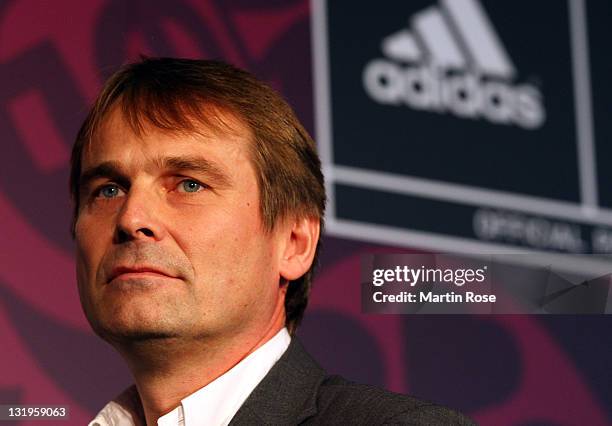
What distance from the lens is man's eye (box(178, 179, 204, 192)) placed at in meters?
1.48

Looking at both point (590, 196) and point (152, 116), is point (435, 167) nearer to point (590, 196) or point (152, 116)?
point (590, 196)

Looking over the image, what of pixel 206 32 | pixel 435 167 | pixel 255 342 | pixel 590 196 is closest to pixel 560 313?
pixel 590 196

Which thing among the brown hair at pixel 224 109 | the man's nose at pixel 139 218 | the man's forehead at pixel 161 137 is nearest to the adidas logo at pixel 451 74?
the brown hair at pixel 224 109

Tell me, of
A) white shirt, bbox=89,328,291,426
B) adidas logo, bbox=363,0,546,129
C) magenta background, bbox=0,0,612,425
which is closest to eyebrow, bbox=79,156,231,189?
white shirt, bbox=89,328,291,426

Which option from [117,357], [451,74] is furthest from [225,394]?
[451,74]

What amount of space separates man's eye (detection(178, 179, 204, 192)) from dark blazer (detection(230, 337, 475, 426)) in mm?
275

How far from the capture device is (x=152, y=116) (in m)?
1.52

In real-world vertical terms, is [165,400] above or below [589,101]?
below

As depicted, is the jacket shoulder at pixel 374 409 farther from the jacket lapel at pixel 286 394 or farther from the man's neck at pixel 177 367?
the man's neck at pixel 177 367

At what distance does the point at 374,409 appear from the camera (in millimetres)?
1353

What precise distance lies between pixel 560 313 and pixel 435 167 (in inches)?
21.6

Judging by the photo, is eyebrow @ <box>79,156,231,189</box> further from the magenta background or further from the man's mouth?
the magenta background

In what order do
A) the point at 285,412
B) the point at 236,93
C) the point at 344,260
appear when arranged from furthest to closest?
the point at 344,260 → the point at 236,93 → the point at 285,412

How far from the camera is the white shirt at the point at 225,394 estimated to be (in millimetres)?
1467
